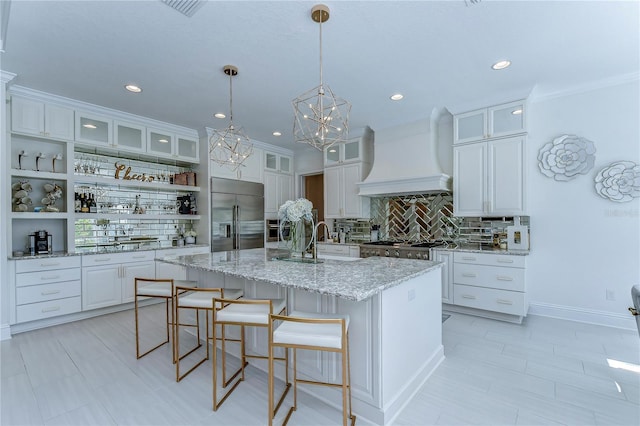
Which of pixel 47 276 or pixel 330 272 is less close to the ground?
pixel 330 272

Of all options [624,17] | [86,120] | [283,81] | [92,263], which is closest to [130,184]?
[86,120]

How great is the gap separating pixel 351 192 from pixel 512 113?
2.56 m

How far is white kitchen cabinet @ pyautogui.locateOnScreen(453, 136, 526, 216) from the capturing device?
3.65m

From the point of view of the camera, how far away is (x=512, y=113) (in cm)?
370

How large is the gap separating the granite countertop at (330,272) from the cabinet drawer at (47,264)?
1.76 m

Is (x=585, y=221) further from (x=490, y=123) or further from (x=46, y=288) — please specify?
(x=46, y=288)

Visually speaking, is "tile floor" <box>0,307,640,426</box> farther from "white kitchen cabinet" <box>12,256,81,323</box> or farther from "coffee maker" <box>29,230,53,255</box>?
"coffee maker" <box>29,230,53,255</box>

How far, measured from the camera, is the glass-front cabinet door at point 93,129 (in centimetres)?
386

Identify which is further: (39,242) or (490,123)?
(490,123)

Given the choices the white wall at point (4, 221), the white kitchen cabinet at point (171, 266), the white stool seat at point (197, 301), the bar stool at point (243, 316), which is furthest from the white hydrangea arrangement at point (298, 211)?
the white wall at point (4, 221)

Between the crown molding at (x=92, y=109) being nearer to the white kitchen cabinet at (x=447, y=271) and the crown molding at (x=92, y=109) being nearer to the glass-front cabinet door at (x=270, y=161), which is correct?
the glass-front cabinet door at (x=270, y=161)

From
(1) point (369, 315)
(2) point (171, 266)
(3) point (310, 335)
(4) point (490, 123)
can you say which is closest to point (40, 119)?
(2) point (171, 266)

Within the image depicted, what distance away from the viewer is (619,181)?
331 cm

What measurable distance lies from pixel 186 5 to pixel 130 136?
2.87m
